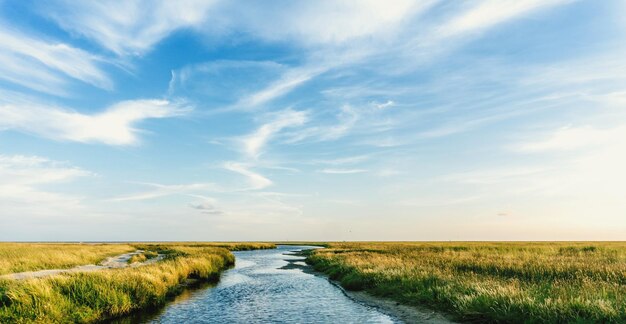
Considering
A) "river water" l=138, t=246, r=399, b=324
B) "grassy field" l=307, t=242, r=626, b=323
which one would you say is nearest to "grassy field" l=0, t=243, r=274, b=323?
"river water" l=138, t=246, r=399, b=324

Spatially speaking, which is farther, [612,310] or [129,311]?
[129,311]

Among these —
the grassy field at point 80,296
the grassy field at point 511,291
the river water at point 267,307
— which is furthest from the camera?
the river water at point 267,307

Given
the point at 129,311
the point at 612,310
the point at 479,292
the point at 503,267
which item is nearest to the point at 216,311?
the point at 129,311

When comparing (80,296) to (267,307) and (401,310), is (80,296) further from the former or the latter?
(401,310)

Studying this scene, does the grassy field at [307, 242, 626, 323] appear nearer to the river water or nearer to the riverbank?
the riverbank

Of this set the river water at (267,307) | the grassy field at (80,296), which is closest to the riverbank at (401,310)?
the river water at (267,307)

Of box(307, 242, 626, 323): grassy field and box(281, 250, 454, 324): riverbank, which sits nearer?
box(307, 242, 626, 323): grassy field

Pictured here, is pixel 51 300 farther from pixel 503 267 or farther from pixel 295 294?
pixel 503 267

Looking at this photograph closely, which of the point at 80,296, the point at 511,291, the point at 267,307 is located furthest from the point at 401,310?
the point at 80,296

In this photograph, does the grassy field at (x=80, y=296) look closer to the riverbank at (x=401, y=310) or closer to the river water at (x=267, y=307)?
the river water at (x=267, y=307)

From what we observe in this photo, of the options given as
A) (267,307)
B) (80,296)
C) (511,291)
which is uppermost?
(511,291)

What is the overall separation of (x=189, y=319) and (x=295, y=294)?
28.0 ft

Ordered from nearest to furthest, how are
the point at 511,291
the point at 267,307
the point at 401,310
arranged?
the point at 511,291 → the point at 401,310 → the point at 267,307

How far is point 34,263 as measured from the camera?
3294cm
